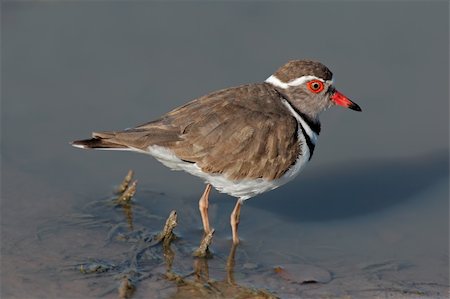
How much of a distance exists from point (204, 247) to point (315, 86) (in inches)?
76.2

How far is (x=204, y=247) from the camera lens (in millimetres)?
6816

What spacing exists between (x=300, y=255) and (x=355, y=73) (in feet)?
11.0

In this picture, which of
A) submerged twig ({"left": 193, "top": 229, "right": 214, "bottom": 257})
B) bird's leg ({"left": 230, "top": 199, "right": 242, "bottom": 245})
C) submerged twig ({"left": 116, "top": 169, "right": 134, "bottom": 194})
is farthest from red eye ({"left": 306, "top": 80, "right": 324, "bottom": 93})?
submerged twig ({"left": 116, "top": 169, "right": 134, "bottom": 194})

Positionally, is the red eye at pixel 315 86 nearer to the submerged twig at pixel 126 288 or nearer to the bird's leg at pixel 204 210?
the bird's leg at pixel 204 210

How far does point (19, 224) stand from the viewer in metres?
7.03

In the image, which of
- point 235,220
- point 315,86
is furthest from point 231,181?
point 315,86

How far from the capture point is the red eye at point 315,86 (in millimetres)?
7473

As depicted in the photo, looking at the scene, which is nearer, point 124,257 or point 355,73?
point 124,257

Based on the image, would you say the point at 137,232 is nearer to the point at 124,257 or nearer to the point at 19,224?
the point at 124,257

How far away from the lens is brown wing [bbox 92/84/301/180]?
6.66m

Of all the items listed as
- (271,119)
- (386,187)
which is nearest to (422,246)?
(386,187)

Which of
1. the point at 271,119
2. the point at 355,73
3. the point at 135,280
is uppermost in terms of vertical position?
the point at 355,73

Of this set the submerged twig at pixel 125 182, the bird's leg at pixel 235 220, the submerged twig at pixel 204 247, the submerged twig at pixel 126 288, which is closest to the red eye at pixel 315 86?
the bird's leg at pixel 235 220

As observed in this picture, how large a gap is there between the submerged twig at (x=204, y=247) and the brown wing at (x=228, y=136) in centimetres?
55
